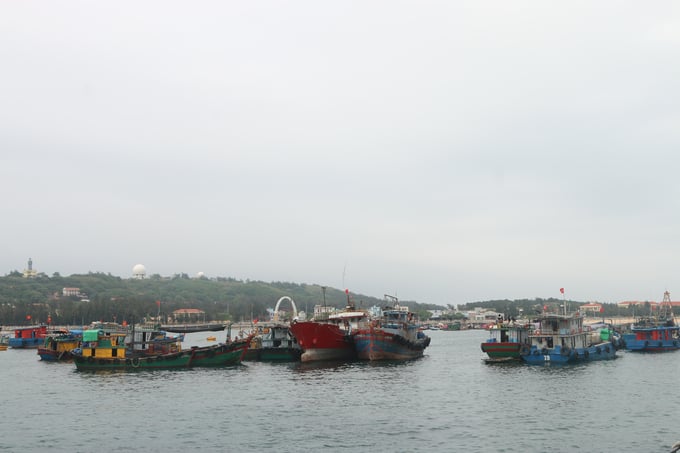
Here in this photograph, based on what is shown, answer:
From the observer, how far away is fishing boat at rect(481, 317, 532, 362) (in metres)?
78.4

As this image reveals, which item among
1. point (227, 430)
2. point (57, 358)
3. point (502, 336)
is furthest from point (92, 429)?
point (57, 358)

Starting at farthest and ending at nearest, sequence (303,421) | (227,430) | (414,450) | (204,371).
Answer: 1. (204,371)
2. (303,421)
3. (227,430)
4. (414,450)

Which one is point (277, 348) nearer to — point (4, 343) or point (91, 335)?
point (91, 335)

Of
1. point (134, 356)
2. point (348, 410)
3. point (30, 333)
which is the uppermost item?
point (134, 356)

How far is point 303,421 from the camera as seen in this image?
42.3 m

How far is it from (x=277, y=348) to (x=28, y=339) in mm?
87635

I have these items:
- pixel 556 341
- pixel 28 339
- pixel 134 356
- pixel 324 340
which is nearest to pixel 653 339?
pixel 556 341

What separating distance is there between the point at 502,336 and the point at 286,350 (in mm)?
31283

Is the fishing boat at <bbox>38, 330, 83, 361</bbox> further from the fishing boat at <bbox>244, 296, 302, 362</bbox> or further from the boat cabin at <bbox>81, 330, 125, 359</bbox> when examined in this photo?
the fishing boat at <bbox>244, 296, 302, 362</bbox>

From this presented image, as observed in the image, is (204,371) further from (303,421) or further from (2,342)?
(2,342)

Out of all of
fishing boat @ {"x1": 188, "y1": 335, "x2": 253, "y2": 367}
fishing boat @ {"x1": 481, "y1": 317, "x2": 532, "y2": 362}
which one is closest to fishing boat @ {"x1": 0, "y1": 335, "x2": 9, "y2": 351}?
fishing boat @ {"x1": 188, "y1": 335, "x2": 253, "y2": 367}

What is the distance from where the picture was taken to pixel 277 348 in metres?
88.4

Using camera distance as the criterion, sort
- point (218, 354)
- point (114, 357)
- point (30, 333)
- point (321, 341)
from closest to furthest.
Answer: point (114, 357) → point (218, 354) → point (321, 341) → point (30, 333)

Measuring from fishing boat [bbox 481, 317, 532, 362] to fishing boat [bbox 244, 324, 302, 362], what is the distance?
27454 mm
